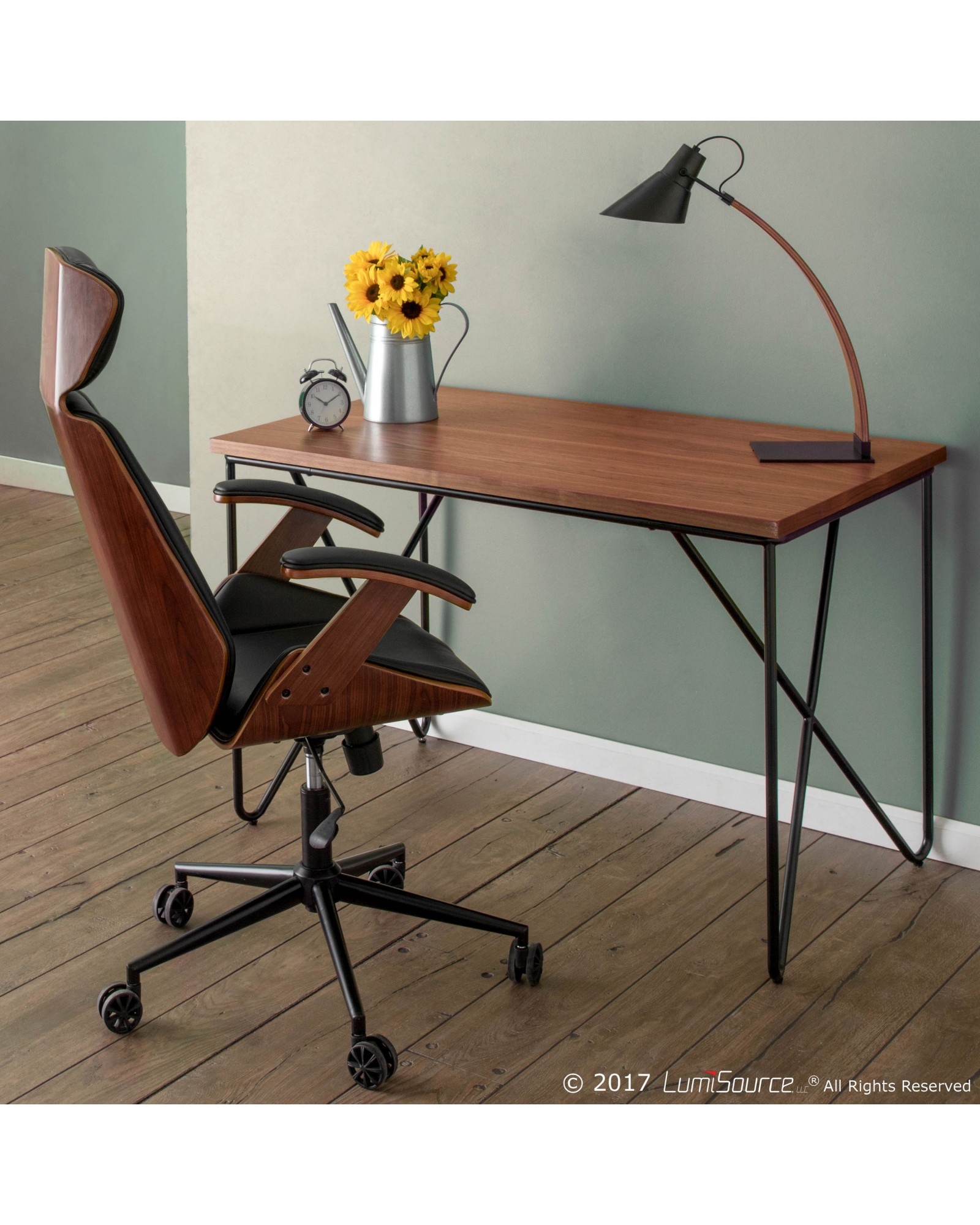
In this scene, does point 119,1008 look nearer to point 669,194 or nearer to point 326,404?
point 326,404

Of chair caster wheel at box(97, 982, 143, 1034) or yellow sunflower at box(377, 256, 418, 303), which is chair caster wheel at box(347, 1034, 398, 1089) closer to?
chair caster wheel at box(97, 982, 143, 1034)

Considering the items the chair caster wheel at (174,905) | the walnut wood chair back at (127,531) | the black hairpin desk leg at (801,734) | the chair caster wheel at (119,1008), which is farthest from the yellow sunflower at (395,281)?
the chair caster wheel at (119,1008)

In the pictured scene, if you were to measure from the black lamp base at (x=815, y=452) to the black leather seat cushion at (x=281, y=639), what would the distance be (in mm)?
680

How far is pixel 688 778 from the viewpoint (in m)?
2.93

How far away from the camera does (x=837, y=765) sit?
263cm

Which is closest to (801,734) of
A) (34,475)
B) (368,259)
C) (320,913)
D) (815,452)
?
(815,452)

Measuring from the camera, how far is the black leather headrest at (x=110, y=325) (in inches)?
69.4

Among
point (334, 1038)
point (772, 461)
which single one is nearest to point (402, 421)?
point (772, 461)

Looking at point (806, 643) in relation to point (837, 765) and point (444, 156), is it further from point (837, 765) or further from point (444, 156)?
point (444, 156)

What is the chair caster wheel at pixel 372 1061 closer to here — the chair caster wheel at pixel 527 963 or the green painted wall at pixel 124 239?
the chair caster wheel at pixel 527 963

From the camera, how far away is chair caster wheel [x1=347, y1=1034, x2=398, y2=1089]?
1959mm

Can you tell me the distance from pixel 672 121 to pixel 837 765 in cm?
130

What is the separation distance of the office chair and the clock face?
1.19 ft

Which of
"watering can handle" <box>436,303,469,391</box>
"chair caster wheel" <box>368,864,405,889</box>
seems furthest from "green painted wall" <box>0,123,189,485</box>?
"chair caster wheel" <box>368,864,405,889</box>
